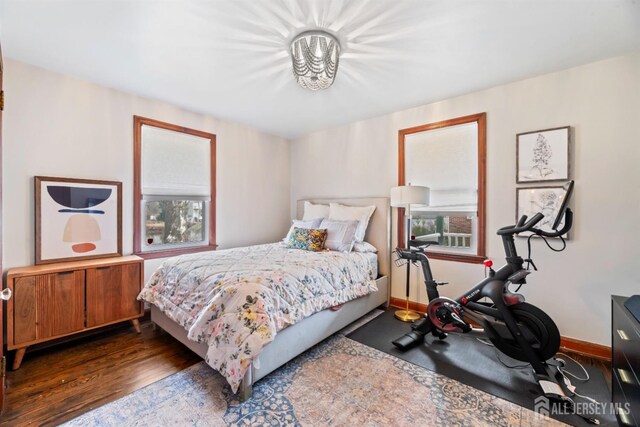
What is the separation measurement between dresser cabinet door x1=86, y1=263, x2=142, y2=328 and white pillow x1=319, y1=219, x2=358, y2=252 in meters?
2.09

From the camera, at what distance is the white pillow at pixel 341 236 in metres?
3.26

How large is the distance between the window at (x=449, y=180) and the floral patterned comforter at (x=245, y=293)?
1052mm

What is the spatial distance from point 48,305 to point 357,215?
10.6 feet

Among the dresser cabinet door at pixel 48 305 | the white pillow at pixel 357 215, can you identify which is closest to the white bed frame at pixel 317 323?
the white pillow at pixel 357 215

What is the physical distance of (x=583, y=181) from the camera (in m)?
2.42

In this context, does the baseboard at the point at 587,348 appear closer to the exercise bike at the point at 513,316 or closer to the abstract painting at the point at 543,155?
the exercise bike at the point at 513,316

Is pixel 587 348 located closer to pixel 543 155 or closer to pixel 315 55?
pixel 543 155

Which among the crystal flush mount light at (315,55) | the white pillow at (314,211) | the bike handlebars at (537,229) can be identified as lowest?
the bike handlebars at (537,229)

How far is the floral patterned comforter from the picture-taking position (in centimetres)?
177

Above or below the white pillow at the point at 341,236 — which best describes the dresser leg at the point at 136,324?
below

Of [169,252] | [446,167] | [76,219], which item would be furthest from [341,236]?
[76,219]

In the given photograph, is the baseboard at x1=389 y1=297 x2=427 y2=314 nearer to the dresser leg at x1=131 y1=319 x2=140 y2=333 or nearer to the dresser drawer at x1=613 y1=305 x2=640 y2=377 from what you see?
the dresser drawer at x1=613 y1=305 x2=640 y2=377

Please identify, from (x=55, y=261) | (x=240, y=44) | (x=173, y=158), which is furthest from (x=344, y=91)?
(x=55, y=261)

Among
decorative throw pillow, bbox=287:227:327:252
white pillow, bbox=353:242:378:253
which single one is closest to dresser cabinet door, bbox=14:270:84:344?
decorative throw pillow, bbox=287:227:327:252
